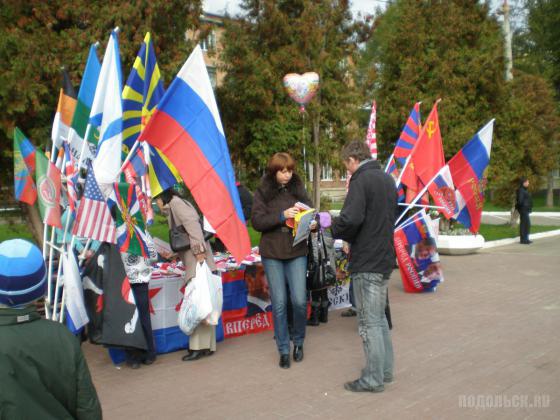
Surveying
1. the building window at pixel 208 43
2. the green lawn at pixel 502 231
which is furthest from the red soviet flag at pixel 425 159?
the green lawn at pixel 502 231

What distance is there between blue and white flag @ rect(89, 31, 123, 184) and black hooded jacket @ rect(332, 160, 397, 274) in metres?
1.85

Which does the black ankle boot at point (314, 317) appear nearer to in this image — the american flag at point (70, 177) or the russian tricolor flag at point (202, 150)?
the russian tricolor flag at point (202, 150)

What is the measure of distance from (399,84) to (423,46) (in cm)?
118

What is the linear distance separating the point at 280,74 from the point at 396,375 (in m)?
9.08

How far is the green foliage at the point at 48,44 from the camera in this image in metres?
8.30

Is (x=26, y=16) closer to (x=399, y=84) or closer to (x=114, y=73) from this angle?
(x=114, y=73)

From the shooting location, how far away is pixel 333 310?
754cm

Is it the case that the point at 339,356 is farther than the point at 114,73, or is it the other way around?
the point at 339,356

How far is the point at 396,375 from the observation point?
489cm

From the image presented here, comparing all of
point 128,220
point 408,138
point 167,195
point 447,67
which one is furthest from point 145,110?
point 447,67

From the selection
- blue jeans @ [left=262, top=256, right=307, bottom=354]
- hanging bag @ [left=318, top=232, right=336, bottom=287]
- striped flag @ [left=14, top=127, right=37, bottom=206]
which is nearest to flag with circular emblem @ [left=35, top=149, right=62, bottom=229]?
striped flag @ [left=14, top=127, right=37, bottom=206]

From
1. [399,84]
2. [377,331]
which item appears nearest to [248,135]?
[399,84]

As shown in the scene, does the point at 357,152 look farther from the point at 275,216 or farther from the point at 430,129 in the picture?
the point at 430,129

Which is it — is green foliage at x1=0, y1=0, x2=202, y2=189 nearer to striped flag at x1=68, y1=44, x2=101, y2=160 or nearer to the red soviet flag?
striped flag at x1=68, y1=44, x2=101, y2=160
